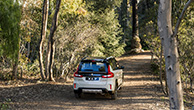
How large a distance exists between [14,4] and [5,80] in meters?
6.66

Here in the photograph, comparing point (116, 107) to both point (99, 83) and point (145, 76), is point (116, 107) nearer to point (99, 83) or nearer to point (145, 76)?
point (99, 83)

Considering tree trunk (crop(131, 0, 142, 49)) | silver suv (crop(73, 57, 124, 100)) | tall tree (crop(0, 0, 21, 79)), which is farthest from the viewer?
tree trunk (crop(131, 0, 142, 49))

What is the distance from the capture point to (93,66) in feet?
28.1

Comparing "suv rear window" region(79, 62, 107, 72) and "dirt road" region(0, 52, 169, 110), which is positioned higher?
"suv rear window" region(79, 62, 107, 72)

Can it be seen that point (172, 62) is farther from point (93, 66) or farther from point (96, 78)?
point (93, 66)

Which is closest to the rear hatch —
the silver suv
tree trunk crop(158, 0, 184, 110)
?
the silver suv

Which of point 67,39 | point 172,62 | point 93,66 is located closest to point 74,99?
point 93,66

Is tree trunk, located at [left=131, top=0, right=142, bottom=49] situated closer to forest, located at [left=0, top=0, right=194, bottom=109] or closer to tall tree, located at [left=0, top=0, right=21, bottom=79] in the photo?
forest, located at [left=0, top=0, right=194, bottom=109]

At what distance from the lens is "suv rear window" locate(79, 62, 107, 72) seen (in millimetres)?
8477

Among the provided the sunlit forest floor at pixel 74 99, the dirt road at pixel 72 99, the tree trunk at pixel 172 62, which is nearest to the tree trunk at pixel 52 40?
the sunlit forest floor at pixel 74 99

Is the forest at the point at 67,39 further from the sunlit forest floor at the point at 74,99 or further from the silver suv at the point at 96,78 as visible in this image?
the silver suv at the point at 96,78

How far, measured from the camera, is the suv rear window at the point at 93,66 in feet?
27.8

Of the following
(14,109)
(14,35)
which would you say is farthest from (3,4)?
(14,109)

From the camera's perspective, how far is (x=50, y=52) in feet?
45.0
